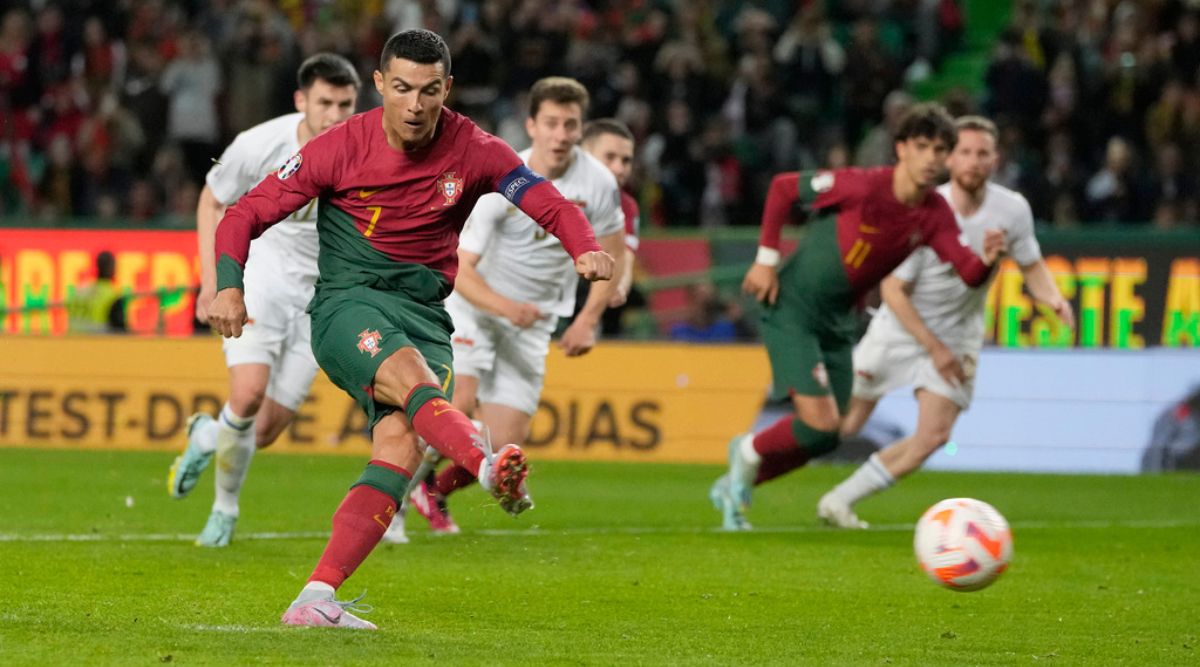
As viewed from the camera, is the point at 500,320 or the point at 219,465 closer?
the point at 219,465

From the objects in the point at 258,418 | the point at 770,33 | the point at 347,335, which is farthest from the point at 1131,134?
the point at 347,335

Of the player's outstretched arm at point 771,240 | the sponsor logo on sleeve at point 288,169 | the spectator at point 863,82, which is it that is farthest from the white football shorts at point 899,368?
the spectator at point 863,82

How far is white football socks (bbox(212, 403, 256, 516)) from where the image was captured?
9.32 m

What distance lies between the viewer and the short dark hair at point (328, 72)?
364 inches

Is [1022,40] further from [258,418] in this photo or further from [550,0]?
[258,418]

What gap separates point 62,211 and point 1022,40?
1010 centimetres

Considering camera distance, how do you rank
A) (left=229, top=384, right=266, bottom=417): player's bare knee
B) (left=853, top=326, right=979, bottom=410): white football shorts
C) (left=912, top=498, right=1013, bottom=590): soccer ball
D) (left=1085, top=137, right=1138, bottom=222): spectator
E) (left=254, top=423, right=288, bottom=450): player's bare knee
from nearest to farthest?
(left=912, top=498, right=1013, bottom=590): soccer ball → (left=229, top=384, right=266, bottom=417): player's bare knee → (left=254, top=423, right=288, bottom=450): player's bare knee → (left=853, top=326, right=979, bottom=410): white football shorts → (left=1085, top=137, right=1138, bottom=222): spectator

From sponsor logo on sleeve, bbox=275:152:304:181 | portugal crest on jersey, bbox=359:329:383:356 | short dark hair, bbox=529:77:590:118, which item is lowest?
portugal crest on jersey, bbox=359:329:383:356

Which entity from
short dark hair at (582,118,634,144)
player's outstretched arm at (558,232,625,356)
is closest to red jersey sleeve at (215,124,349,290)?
player's outstretched arm at (558,232,625,356)

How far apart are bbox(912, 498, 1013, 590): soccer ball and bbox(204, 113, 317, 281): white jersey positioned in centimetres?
338

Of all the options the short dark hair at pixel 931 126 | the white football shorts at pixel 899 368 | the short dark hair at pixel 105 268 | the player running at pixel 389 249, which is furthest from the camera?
the short dark hair at pixel 105 268

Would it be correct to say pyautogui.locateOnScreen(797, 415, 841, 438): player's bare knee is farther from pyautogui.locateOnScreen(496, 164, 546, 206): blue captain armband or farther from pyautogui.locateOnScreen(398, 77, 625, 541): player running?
pyautogui.locateOnScreen(496, 164, 546, 206): blue captain armband

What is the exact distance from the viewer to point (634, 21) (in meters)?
21.5

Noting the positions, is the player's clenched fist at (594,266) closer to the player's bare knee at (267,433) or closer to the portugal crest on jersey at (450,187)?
the portugal crest on jersey at (450,187)
